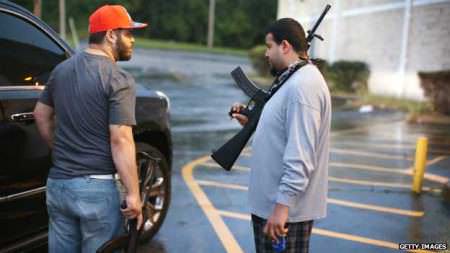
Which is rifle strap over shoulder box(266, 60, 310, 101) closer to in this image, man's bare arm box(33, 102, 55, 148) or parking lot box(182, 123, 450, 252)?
man's bare arm box(33, 102, 55, 148)

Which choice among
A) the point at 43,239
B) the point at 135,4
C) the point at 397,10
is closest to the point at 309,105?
A: the point at 43,239

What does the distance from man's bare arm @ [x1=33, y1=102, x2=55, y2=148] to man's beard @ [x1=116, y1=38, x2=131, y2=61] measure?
47cm

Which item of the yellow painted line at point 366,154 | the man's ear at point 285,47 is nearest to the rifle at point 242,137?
the man's ear at point 285,47

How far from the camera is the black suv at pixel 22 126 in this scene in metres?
3.59

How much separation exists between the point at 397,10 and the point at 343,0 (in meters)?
3.50

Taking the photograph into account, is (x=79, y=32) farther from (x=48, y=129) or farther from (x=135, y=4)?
(x=48, y=129)

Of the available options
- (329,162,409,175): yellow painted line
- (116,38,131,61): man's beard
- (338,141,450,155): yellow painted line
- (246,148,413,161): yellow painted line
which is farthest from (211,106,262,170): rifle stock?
(338,141,450,155): yellow painted line

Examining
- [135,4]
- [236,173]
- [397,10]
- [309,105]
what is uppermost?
[135,4]

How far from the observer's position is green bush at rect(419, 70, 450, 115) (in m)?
14.0

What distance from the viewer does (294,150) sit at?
9.02ft

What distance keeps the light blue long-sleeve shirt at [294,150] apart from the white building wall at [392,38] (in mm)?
11254

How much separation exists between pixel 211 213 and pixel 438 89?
391 inches

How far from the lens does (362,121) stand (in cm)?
1351

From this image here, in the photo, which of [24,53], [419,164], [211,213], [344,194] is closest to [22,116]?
[24,53]
